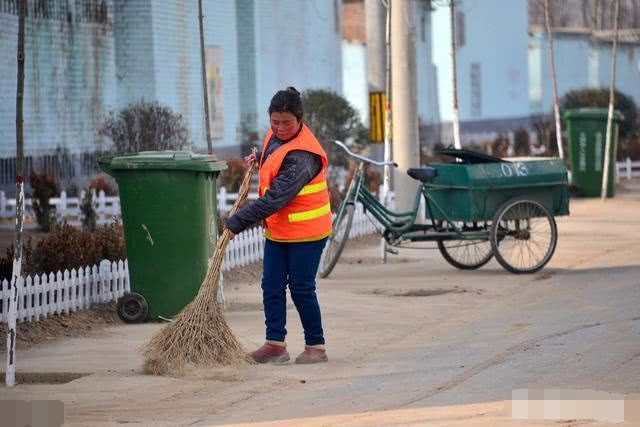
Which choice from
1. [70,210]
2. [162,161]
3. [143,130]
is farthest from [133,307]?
[143,130]

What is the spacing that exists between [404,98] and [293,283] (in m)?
8.91

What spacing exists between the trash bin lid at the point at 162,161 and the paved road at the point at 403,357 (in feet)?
4.01

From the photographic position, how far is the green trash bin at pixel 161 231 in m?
11.1

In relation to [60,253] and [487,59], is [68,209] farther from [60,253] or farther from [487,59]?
[487,59]

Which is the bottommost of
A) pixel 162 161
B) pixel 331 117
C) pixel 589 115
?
pixel 162 161

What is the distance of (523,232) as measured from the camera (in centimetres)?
1405

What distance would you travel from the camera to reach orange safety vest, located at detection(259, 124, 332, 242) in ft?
30.2

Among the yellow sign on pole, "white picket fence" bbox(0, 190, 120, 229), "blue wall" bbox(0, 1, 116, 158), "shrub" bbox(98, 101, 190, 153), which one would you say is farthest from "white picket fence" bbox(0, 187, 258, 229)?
the yellow sign on pole

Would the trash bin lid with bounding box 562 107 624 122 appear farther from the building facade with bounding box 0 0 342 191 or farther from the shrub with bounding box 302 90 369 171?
the building facade with bounding box 0 0 342 191

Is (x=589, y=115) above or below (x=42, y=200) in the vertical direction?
above

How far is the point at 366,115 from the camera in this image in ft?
125

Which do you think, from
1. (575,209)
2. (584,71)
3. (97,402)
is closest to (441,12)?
(584,71)

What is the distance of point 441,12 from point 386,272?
1118 inches

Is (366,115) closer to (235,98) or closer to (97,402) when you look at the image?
(235,98)
